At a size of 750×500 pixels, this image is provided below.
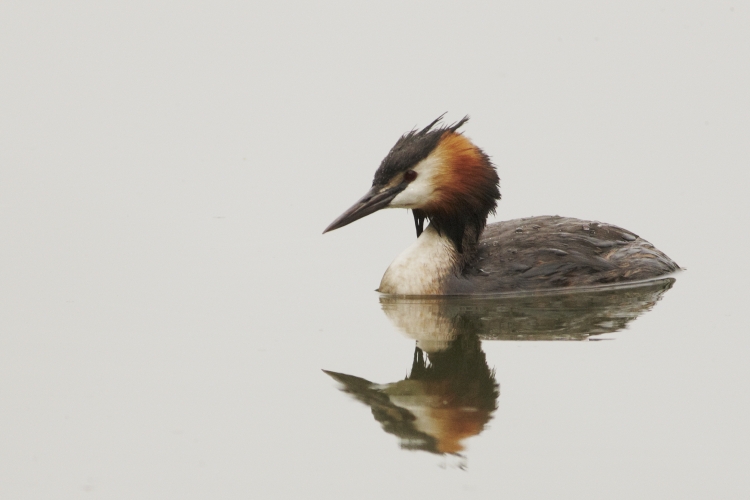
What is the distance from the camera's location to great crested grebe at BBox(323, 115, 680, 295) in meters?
10.1

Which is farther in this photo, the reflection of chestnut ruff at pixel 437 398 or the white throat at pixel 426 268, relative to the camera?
the white throat at pixel 426 268

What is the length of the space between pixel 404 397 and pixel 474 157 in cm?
295

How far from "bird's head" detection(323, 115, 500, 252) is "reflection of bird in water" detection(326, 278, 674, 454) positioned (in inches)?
32.0

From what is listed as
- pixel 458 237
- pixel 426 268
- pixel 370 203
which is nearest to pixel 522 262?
pixel 458 237

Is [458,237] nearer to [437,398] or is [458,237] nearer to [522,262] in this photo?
[522,262]

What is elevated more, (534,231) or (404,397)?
(534,231)

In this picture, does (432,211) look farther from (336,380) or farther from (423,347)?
(336,380)

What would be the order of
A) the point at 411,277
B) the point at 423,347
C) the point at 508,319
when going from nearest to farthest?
the point at 423,347
the point at 508,319
the point at 411,277

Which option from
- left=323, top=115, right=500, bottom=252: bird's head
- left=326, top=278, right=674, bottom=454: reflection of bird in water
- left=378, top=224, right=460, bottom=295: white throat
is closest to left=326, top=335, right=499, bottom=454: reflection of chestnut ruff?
left=326, top=278, right=674, bottom=454: reflection of bird in water

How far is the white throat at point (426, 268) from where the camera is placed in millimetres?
10164

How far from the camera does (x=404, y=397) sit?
7.88 metres

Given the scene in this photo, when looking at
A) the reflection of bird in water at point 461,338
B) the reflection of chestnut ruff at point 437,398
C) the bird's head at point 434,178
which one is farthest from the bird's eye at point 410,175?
the reflection of chestnut ruff at point 437,398

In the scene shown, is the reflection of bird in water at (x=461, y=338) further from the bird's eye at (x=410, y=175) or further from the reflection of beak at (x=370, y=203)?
the bird's eye at (x=410, y=175)

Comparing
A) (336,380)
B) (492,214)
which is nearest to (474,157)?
(492,214)
